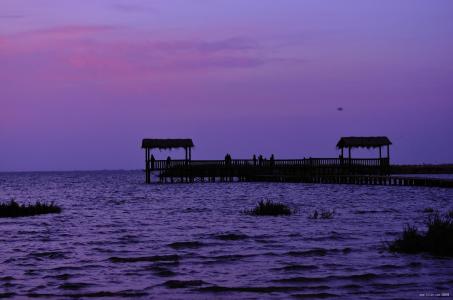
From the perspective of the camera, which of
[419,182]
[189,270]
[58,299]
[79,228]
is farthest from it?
[419,182]

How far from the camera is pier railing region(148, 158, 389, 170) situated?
6266cm

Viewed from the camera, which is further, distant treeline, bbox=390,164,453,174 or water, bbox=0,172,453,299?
distant treeline, bbox=390,164,453,174

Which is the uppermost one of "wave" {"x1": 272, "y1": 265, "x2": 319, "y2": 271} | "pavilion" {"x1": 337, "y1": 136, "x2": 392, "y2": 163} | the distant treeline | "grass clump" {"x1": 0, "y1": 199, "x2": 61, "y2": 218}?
"pavilion" {"x1": 337, "y1": 136, "x2": 392, "y2": 163}

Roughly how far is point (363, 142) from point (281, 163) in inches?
341

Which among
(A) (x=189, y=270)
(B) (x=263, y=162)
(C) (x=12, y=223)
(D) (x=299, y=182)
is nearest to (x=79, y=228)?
(C) (x=12, y=223)

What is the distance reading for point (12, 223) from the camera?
25.3m

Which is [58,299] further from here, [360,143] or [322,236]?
[360,143]

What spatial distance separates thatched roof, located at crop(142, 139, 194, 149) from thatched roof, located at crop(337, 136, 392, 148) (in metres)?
14.5

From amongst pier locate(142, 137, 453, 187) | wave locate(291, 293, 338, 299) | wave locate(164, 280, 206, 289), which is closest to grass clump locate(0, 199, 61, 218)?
wave locate(164, 280, 206, 289)

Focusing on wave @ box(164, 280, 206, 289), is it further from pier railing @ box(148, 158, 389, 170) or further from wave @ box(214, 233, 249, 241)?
pier railing @ box(148, 158, 389, 170)

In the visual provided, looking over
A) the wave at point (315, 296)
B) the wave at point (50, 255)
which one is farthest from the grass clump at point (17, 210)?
the wave at point (315, 296)

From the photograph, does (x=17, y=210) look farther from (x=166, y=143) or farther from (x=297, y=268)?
(x=166, y=143)

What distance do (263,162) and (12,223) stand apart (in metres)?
44.5

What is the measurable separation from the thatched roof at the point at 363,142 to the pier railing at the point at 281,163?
1.35m
